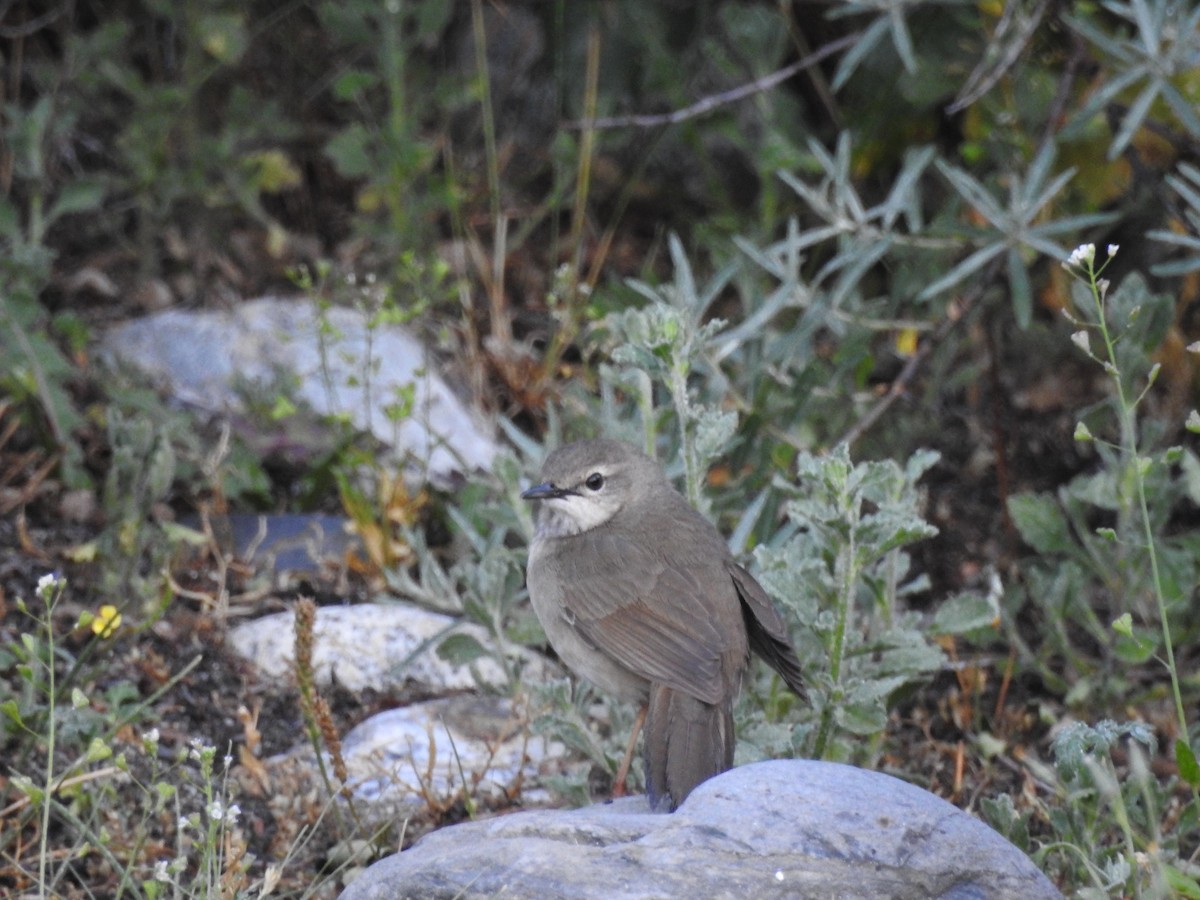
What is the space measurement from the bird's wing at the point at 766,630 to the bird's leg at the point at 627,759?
1.25 ft

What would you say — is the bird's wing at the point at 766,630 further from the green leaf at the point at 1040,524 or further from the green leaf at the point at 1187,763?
the green leaf at the point at 1040,524

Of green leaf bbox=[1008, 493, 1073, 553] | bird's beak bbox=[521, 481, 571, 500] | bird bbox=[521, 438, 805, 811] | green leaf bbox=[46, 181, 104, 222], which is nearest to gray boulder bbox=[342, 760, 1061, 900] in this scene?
bird bbox=[521, 438, 805, 811]

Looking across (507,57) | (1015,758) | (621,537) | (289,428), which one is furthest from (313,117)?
(1015,758)

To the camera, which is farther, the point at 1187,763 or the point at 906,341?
the point at 906,341

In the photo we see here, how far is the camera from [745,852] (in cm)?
352

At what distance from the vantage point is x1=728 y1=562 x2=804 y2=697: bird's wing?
446cm

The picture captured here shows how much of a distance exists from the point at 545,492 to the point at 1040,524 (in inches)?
70.9

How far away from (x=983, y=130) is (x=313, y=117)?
3.59 meters

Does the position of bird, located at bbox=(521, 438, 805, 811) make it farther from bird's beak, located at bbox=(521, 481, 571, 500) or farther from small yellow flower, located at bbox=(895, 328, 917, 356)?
small yellow flower, located at bbox=(895, 328, 917, 356)

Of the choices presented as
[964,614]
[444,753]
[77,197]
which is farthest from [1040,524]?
[77,197]

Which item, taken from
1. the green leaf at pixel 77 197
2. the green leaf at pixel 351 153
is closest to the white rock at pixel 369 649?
the green leaf at pixel 77 197

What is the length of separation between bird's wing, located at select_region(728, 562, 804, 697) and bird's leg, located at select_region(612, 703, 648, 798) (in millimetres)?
382

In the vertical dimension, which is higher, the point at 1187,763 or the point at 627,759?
the point at 1187,763

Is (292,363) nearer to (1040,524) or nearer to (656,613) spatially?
(656,613)
